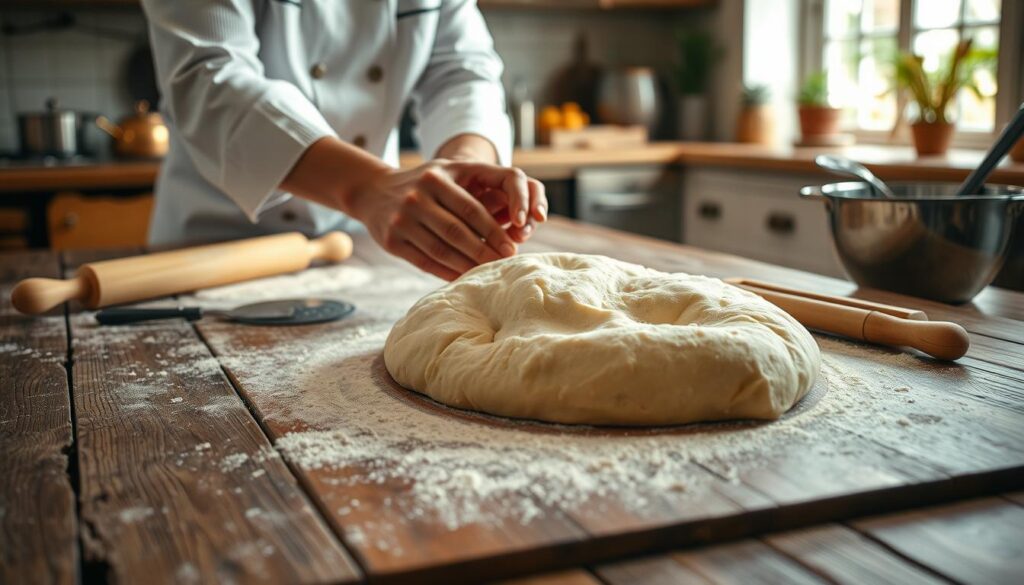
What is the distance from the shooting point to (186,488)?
611mm

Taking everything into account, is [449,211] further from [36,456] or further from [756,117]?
[756,117]

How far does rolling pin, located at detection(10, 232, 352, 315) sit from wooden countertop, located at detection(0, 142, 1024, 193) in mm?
1392

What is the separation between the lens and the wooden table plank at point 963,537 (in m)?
0.50

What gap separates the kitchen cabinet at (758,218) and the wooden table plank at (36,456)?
6.26ft

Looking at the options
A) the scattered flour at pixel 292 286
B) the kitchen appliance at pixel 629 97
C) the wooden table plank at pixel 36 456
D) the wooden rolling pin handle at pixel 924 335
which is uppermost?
the kitchen appliance at pixel 629 97

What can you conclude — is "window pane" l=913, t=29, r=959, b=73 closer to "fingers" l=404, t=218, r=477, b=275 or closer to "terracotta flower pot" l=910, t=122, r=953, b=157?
"terracotta flower pot" l=910, t=122, r=953, b=157

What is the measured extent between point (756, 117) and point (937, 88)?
0.72 meters

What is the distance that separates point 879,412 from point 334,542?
45cm

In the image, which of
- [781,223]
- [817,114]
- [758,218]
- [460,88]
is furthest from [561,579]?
[817,114]

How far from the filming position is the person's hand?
41.5 inches

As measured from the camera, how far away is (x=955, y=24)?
112 inches

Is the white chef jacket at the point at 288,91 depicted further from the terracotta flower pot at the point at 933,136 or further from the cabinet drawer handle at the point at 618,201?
the terracotta flower pot at the point at 933,136

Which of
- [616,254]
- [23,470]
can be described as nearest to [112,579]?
[23,470]

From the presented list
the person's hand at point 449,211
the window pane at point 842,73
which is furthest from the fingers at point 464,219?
Answer: the window pane at point 842,73
